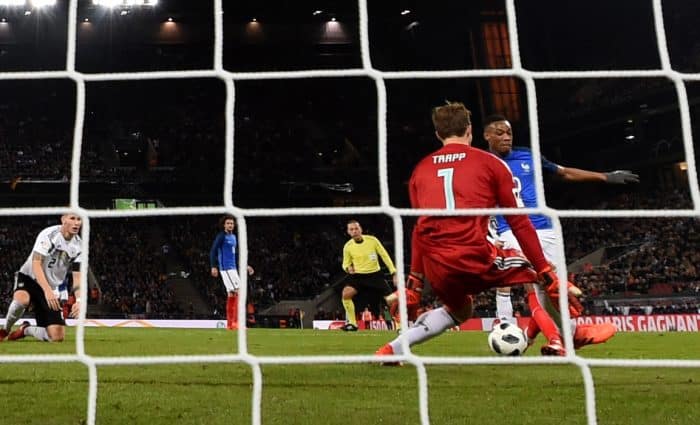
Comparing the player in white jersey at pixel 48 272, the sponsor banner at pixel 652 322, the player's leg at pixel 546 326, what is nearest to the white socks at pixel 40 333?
the player in white jersey at pixel 48 272

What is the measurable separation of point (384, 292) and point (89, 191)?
15972 mm

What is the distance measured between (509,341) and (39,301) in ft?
13.5

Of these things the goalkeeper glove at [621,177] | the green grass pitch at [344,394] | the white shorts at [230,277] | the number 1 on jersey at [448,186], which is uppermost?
the goalkeeper glove at [621,177]

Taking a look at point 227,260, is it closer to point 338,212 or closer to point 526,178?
point 526,178

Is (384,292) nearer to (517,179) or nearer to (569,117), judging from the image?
(517,179)

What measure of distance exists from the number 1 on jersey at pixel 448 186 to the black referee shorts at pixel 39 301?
4158 mm

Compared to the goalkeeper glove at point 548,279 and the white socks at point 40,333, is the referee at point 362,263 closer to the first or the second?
the white socks at point 40,333

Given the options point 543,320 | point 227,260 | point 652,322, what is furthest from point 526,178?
point 652,322

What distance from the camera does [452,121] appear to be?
151 inches

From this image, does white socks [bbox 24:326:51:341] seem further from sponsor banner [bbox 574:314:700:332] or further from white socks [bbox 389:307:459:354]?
sponsor banner [bbox 574:314:700:332]

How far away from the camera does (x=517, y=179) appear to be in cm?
503

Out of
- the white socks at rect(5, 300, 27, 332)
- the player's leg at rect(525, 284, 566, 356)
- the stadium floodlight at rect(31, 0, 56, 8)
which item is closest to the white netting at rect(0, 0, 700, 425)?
the player's leg at rect(525, 284, 566, 356)

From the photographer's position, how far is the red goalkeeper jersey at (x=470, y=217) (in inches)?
144

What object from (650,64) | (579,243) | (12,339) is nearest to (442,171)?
(12,339)
